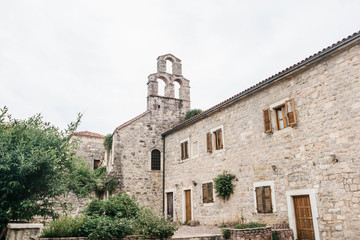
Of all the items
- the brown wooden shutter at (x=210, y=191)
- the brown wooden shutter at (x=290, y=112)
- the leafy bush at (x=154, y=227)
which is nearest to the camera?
the leafy bush at (x=154, y=227)

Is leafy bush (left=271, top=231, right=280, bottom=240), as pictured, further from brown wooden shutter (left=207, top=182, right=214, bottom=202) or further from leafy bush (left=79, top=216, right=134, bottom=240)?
brown wooden shutter (left=207, top=182, right=214, bottom=202)

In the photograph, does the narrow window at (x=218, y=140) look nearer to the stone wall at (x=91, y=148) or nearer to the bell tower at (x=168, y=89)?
the bell tower at (x=168, y=89)

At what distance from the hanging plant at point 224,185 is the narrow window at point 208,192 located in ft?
2.27

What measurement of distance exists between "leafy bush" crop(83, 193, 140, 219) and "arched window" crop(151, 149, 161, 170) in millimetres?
8363

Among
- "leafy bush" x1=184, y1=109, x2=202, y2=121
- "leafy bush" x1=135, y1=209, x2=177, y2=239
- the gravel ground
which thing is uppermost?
"leafy bush" x1=184, y1=109, x2=202, y2=121

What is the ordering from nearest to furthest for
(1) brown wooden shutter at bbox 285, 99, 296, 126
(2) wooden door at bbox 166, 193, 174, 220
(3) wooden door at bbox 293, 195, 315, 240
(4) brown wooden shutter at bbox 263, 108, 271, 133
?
(3) wooden door at bbox 293, 195, 315, 240, (1) brown wooden shutter at bbox 285, 99, 296, 126, (4) brown wooden shutter at bbox 263, 108, 271, 133, (2) wooden door at bbox 166, 193, 174, 220

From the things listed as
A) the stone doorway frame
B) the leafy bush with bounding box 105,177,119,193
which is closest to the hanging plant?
the stone doorway frame

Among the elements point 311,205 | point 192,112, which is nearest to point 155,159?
point 192,112

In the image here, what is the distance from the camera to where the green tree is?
23.6 feet

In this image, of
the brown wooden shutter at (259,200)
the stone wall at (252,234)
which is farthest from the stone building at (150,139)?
the stone wall at (252,234)

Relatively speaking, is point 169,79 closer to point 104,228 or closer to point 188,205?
point 188,205

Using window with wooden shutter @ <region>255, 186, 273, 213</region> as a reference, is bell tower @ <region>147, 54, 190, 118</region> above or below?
above

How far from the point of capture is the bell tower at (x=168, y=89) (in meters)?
19.6

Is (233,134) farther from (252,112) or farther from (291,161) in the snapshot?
(291,161)
